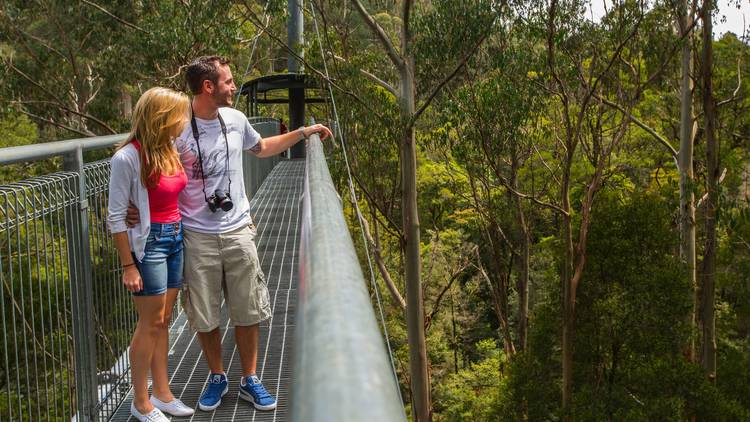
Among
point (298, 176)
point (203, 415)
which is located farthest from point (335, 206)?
point (298, 176)

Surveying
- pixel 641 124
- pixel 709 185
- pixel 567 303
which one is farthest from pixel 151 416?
pixel 641 124

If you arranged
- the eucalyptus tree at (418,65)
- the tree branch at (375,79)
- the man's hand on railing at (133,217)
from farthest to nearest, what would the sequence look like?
1. the tree branch at (375,79)
2. the eucalyptus tree at (418,65)
3. the man's hand on railing at (133,217)

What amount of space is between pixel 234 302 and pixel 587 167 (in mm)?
22382

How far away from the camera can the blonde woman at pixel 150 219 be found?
332 centimetres

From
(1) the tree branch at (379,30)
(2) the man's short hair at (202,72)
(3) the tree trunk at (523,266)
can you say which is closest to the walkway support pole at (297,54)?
(1) the tree branch at (379,30)

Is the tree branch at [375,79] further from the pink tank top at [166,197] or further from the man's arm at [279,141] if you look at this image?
the pink tank top at [166,197]

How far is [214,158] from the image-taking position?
12.0ft

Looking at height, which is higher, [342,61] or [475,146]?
[342,61]

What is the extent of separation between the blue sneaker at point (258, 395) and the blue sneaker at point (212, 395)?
124mm

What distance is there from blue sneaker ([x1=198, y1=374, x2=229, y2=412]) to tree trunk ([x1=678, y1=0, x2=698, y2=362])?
16.2 meters

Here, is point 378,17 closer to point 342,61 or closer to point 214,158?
point 342,61

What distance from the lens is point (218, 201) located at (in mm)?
3652

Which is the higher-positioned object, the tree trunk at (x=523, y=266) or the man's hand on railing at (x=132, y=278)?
the man's hand on railing at (x=132, y=278)

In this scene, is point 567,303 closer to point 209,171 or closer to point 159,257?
point 209,171
